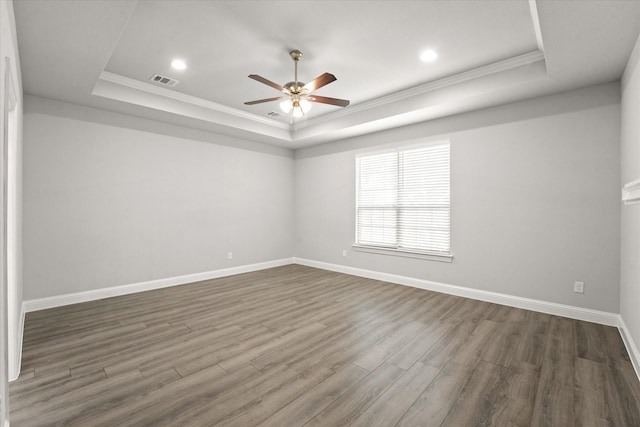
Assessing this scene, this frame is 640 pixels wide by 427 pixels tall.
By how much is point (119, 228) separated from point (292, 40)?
3595 millimetres

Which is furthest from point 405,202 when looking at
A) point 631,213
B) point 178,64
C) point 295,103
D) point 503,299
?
point 178,64

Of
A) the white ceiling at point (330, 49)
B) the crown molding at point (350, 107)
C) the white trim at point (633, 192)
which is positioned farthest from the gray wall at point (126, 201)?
the white trim at point (633, 192)

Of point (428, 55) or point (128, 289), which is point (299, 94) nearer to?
point (428, 55)

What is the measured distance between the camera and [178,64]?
11.5 ft

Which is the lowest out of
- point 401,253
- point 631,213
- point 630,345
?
point 630,345

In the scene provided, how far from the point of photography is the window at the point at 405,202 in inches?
182

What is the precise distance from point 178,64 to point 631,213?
192 inches

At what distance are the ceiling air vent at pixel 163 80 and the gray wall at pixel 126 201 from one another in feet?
3.10

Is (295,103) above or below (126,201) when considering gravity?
above

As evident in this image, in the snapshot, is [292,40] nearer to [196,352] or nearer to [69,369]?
[196,352]

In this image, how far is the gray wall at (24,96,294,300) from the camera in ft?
12.4

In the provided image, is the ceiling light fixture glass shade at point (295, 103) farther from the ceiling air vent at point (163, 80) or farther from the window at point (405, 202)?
the window at point (405, 202)

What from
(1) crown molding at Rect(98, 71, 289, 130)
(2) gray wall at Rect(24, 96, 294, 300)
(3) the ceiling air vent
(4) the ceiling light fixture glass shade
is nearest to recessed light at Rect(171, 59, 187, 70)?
(3) the ceiling air vent

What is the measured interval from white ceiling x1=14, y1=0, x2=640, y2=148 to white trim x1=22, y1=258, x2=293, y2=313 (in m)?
2.56
